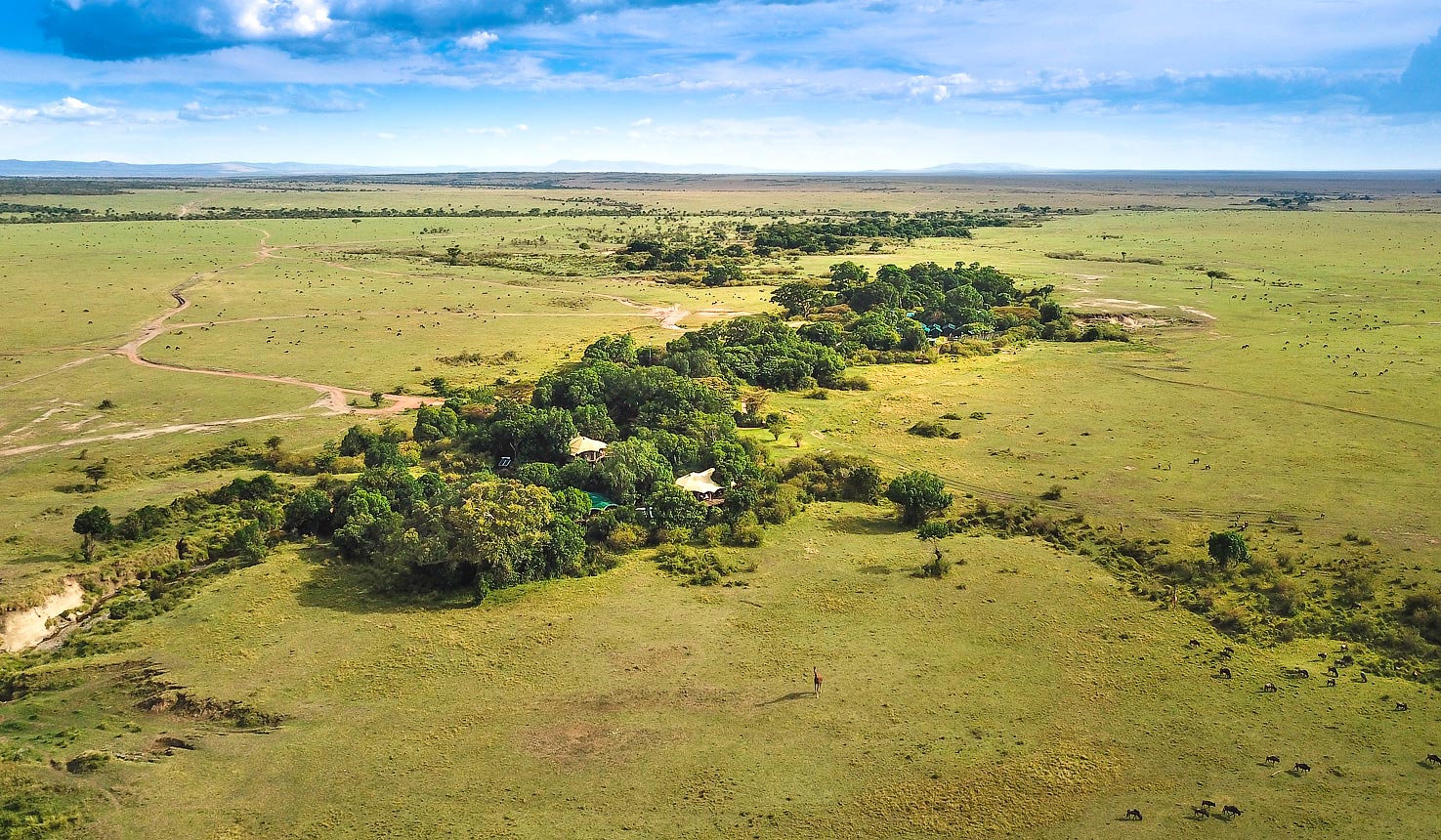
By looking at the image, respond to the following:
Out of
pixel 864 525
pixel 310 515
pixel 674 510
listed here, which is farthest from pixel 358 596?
pixel 864 525

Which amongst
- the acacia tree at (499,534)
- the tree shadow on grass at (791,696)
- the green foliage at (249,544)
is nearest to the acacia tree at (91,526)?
the green foliage at (249,544)

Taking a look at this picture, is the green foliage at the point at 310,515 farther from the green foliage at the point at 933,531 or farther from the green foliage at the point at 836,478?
the green foliage at the point at 933,531

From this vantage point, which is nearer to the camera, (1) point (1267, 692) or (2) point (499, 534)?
(1) point (1267, 692)

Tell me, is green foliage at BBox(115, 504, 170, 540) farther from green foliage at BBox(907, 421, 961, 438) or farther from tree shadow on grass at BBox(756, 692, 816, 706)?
green foliage at BBox(907, 421, 961, 438)

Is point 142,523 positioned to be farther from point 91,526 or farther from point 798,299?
point 798,299

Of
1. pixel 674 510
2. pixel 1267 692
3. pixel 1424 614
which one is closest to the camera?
pixel 1267 692

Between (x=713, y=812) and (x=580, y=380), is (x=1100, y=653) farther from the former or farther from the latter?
(x=580, y=380)

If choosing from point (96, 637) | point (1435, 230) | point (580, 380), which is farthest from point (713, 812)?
point (1435, 230)
